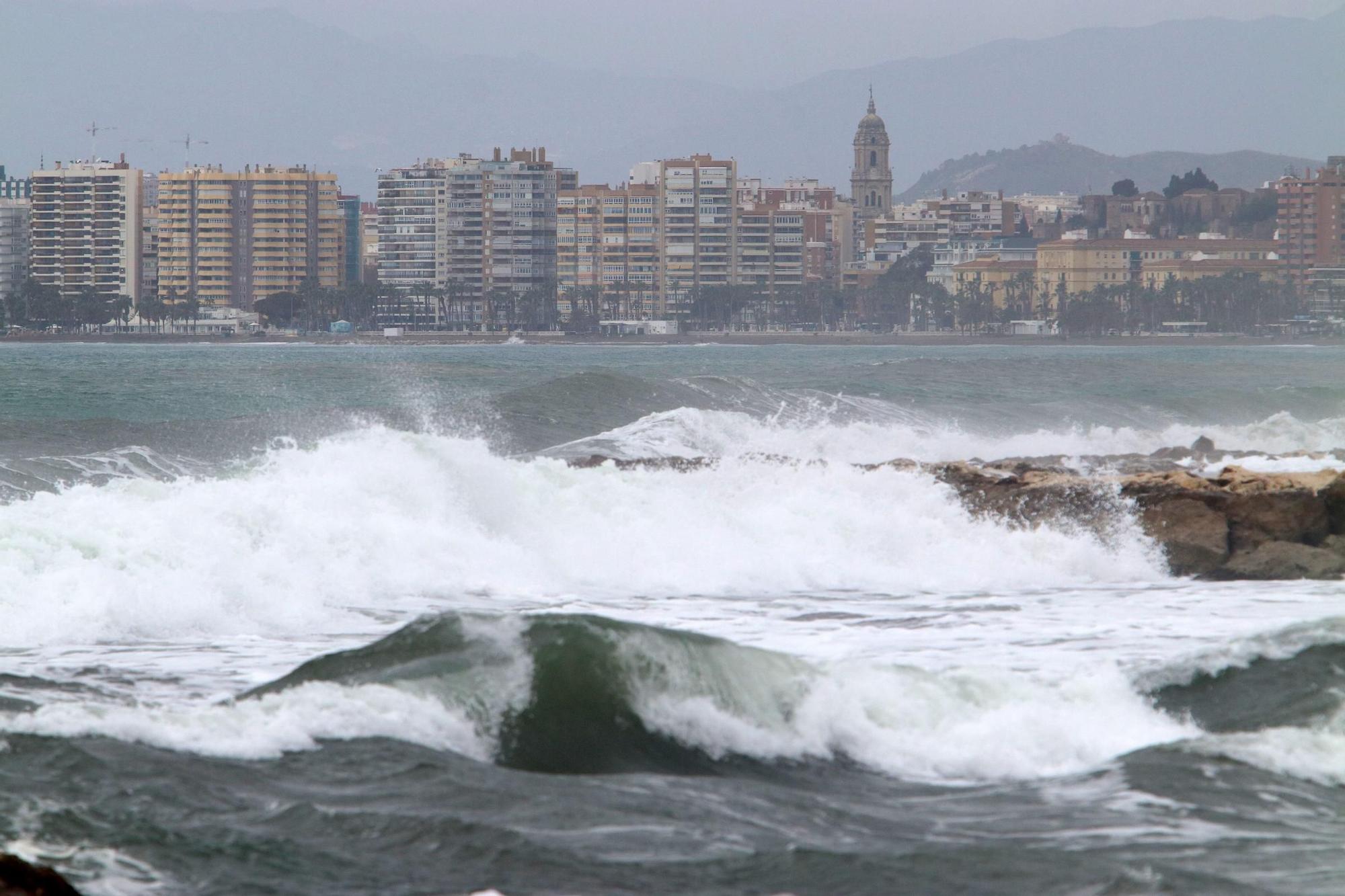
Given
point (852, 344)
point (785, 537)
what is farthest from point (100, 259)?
point (785, 537)

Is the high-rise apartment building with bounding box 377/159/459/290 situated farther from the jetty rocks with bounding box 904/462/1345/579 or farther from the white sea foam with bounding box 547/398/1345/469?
the jetty rocks with bounding box 904/462/1345/579

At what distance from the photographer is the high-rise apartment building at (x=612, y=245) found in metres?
170

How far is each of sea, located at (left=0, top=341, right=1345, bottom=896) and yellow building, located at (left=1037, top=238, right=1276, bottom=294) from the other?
484 feet

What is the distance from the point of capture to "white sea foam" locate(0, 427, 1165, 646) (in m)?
13.2

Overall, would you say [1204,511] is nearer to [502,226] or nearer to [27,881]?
[27,881]

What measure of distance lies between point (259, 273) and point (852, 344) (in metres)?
62.7

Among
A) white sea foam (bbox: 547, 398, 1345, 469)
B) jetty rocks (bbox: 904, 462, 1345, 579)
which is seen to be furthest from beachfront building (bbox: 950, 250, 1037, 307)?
jetty rocks (bbox: 904, 462, 1345, 579)

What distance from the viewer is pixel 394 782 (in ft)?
27.0

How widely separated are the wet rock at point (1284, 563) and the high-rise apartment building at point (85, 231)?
16120cm

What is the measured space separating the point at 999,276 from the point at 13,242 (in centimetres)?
9821

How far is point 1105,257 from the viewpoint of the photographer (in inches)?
6713

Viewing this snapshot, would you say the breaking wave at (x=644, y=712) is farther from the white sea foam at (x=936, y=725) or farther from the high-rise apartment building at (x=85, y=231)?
the high-rise apartment building at (x=85, y=231)

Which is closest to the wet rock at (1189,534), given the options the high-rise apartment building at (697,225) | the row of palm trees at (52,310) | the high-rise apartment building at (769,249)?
the row of palm trees at (52,310)

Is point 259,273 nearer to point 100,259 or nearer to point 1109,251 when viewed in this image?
point 100,259
